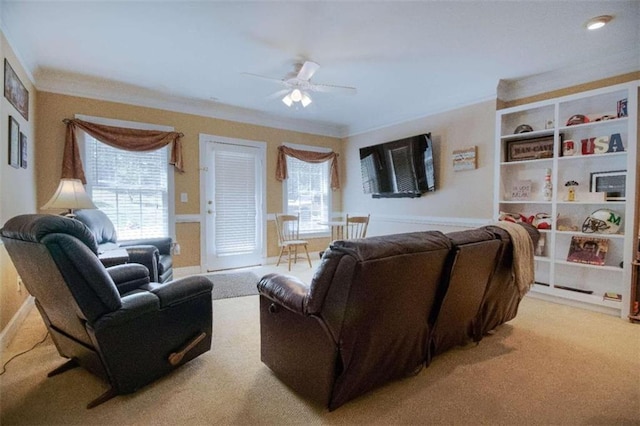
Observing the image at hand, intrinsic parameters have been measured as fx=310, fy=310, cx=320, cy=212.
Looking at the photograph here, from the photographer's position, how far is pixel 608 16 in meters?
2.40

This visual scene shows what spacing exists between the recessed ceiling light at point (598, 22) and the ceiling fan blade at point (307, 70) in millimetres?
2249

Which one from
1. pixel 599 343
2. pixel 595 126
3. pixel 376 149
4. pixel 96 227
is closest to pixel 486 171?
pixel 595 126

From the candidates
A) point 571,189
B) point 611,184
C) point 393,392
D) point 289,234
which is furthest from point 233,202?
point 611,184

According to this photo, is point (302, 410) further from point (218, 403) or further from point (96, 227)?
point (96, 227)

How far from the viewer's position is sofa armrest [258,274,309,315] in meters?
1.59

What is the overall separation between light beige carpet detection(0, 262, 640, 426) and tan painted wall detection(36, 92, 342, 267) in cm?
210

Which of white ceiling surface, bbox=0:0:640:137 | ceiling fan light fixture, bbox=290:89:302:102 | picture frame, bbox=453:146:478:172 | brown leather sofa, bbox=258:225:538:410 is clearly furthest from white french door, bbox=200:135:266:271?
brown leather sofa, bbox=258:225:538:410

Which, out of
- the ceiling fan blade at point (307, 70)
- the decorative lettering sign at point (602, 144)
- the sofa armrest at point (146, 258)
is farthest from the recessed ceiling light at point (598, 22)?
the sofa armrest at point (146, 258)

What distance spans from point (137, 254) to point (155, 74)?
81.8 inches

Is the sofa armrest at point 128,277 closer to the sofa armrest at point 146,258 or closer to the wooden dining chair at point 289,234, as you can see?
the sofa armrest at point 146,258

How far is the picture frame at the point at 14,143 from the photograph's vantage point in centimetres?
251

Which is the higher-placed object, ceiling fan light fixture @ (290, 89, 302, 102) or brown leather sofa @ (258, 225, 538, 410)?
ceiling fan light fixture @ (290, 89, 302, 102)

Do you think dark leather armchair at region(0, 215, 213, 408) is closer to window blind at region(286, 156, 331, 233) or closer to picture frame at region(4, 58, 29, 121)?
picture frame at region(4, 58, 29, 121)

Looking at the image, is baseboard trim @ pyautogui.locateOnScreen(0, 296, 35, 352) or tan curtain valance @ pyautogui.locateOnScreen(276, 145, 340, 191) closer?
baseboard trim @ pyautogui.locateOnScreen(0, 296, 35, 352)
